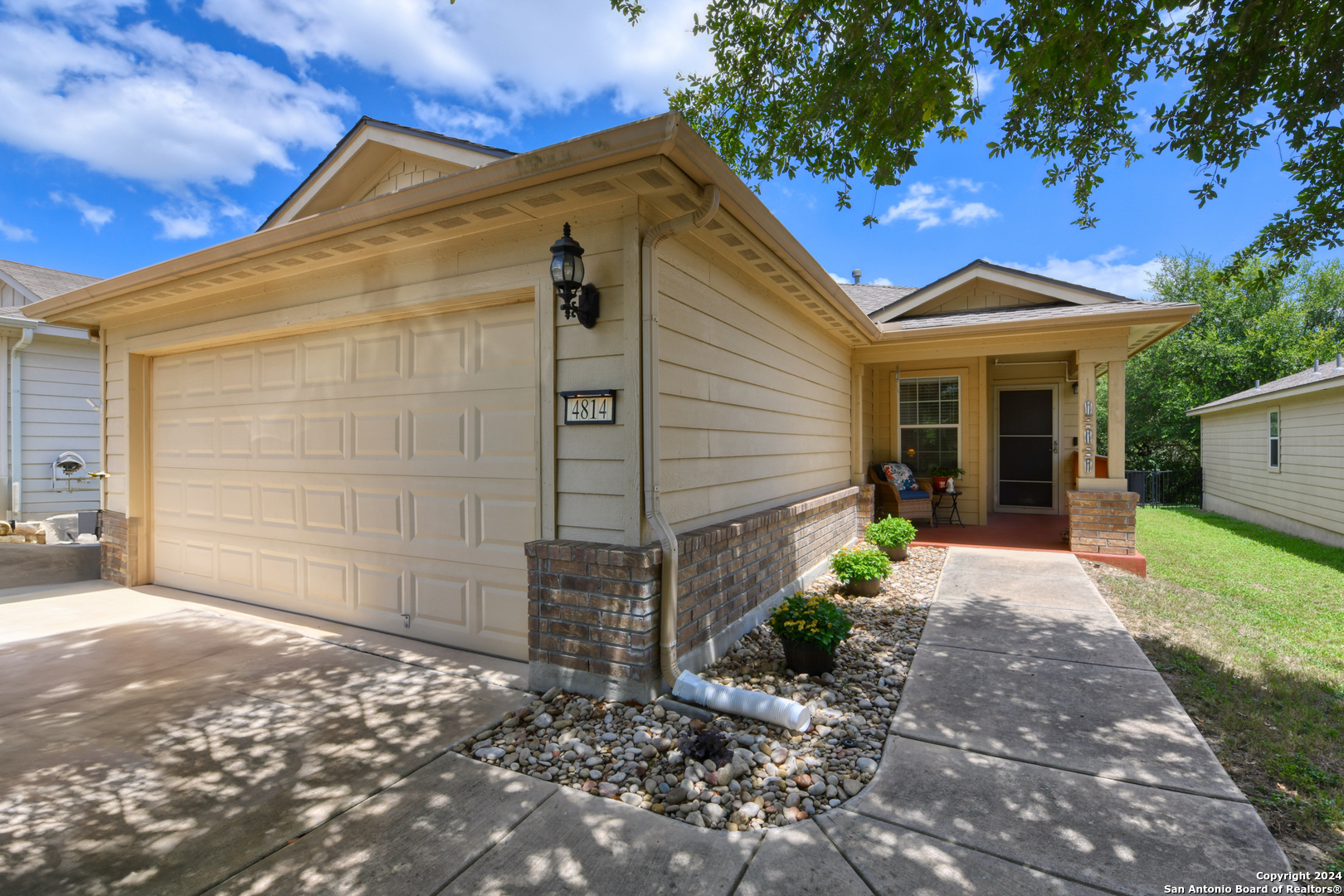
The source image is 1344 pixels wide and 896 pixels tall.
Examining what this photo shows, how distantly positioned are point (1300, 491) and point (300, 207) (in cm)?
1441

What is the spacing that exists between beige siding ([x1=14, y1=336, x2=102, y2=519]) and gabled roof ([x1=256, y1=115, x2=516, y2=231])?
6078 mm

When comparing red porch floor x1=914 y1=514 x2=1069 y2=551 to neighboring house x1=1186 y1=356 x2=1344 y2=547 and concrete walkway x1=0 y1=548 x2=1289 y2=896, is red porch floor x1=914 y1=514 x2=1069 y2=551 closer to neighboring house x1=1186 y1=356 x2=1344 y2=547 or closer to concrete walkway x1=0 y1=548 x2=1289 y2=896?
neighboring house x1=1186 y1=356 x2=1344 y2=547

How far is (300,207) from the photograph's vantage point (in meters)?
4.86

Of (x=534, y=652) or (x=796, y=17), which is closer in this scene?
(x=534, y=652)

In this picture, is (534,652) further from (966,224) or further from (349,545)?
(966,224)

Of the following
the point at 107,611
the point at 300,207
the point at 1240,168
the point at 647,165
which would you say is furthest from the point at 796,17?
the point at 107,611

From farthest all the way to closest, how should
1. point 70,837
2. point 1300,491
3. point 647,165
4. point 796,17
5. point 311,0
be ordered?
1. point 1300,491
2. point 311,0
3. point 796,17
4. point 647,165
5. point 70,837

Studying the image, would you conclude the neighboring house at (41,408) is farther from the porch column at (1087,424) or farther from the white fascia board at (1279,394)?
the white fascia board at (1279,394)

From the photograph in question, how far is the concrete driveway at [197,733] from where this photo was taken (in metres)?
2.02

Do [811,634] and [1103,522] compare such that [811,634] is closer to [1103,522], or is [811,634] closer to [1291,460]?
[1103,522]

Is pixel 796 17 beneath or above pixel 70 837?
above

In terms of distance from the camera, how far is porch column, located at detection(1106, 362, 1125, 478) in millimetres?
6363

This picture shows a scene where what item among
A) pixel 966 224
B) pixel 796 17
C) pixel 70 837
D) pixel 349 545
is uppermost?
pixel 966 224

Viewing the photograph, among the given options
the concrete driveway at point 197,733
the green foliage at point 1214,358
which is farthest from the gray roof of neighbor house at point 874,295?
the green foliage at point 1214,358
